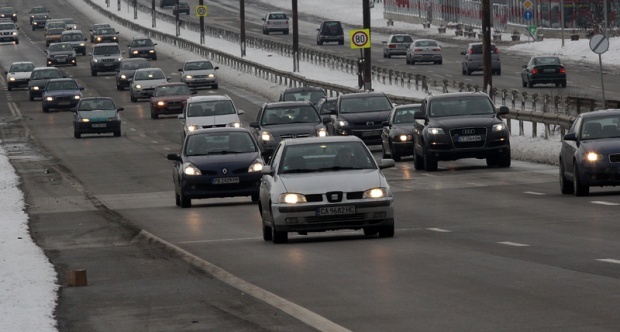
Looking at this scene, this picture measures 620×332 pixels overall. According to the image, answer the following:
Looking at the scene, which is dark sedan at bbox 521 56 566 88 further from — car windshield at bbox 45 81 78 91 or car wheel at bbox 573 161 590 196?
car wheel at bbox 573 161 590 196

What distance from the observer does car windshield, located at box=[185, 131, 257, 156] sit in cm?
2925

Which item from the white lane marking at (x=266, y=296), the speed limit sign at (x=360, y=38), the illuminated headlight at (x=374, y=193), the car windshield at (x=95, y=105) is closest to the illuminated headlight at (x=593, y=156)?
the illuminated headlight at (x=374, y=193)

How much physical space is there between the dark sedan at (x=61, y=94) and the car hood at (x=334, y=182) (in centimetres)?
4849

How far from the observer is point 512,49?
336 feet

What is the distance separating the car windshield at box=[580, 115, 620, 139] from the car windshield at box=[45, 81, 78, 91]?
4395 centimetres

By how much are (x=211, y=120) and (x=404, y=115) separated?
710cm

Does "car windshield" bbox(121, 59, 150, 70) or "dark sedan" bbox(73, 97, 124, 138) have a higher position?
"car windshield" bbox(121, 59, 150, 70)

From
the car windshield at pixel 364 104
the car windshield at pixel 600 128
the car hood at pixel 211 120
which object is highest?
the car windshield at pixel 364 104

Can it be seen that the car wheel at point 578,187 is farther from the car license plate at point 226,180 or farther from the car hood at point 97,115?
the car hood at point 97,115

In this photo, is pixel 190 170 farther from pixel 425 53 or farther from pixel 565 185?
pixel 425 53

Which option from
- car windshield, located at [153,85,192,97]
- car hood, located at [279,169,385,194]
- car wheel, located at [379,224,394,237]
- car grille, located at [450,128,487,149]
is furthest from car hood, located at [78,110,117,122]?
car wheel, located at [379,224,394,237]

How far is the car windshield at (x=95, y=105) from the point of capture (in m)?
55.2

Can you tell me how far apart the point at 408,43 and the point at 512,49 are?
8499 millimetres

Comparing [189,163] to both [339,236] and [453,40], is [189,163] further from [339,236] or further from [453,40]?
[453,40]
